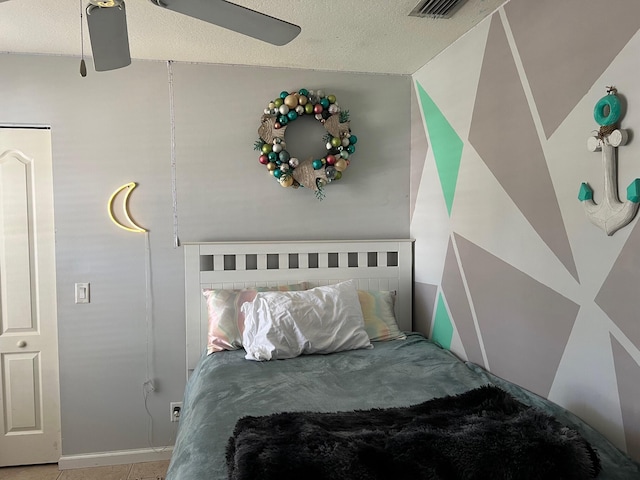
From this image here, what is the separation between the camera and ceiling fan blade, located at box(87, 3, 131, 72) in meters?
1.38

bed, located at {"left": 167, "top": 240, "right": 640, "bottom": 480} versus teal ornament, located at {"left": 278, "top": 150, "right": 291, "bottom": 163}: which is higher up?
teal ornament, located at {"left": 278, "top": 150, "right": 291, "bottom": 163}

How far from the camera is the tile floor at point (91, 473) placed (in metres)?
2.56

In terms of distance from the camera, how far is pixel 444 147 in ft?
8.36

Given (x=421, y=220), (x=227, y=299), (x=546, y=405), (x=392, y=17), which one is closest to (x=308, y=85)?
(x=392, y=17)

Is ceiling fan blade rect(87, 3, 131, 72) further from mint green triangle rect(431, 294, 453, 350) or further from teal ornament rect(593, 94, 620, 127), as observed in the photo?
mint green triangle rect(431, 294, 453, 350)

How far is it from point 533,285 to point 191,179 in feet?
6.33

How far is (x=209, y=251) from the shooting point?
2.71 meters

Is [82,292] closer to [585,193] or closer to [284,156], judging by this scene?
[284,156]

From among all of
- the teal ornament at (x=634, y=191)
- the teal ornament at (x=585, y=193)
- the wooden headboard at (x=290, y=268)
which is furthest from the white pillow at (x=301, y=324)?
the teal ornament at (x=634, y=191)

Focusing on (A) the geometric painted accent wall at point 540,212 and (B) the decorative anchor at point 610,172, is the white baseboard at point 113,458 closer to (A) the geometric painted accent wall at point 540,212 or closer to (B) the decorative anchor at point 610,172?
(A) the geometric painted accent wall at point 540,212

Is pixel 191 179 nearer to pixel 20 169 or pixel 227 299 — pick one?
pixel 227 299

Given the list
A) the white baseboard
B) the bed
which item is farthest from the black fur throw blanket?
the white baseboard

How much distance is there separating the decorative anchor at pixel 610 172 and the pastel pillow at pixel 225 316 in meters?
1.70

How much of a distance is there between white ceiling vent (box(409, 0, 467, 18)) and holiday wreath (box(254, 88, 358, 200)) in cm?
82
